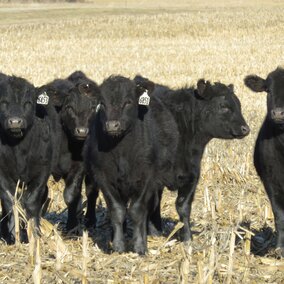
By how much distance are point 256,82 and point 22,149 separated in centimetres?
264

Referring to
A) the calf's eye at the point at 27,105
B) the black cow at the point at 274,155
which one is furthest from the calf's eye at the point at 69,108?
the black cow at the point at 274,155

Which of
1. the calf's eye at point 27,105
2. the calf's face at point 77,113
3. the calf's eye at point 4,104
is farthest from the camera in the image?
the calf's face at point 77,113

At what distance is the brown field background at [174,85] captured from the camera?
7.13m

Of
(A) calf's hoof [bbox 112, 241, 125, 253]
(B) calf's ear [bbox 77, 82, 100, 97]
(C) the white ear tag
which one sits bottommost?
(A) calf's hoof [bbox 112, 241, 125, 253]

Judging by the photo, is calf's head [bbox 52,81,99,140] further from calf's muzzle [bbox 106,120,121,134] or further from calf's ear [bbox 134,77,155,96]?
calf's muzzle [bbox 106,120,121,134]

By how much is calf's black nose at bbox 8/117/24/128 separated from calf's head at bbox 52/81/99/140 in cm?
109

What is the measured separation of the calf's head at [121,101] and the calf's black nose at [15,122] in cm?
84

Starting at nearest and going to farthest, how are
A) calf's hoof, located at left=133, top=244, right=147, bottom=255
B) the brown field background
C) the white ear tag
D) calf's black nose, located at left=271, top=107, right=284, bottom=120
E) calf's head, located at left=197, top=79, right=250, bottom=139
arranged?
the brown field background → calf's black nose, located at left=271, top=107, right=284, bottom=120 → calf's hoof, located at left=133, top=244, right=147, bottom=255 → the white ear tag → calf's head, located at left=197, top=79, right=250, bottom=139

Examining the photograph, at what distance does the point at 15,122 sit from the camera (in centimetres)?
855

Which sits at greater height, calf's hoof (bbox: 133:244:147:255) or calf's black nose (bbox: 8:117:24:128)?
calf's black nose (bbox: 8:117:24:128)

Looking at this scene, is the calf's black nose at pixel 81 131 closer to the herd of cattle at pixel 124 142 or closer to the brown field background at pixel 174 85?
the herd of cattle at pixel 124 142

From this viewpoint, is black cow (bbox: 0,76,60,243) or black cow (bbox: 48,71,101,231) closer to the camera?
black cow (bbox: 0,76,60,243)

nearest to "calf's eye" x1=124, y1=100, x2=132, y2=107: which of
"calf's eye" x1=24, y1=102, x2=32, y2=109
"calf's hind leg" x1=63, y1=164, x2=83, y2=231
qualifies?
"calf's eye" x1=24, y1=102, x2=32, y2=109

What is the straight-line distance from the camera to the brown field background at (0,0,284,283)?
713cm
